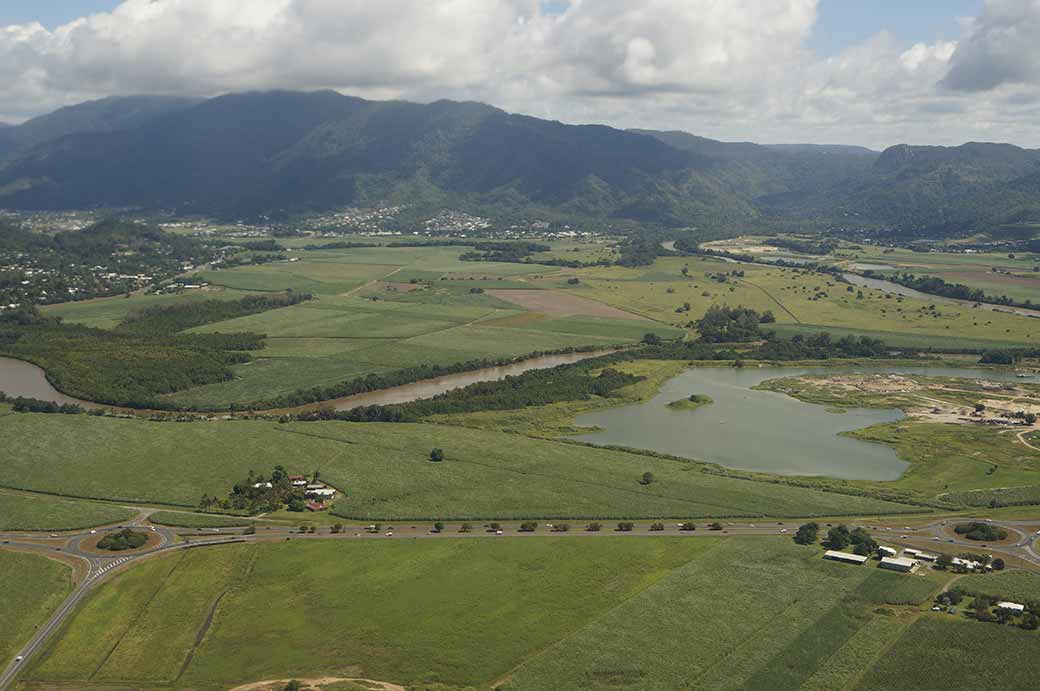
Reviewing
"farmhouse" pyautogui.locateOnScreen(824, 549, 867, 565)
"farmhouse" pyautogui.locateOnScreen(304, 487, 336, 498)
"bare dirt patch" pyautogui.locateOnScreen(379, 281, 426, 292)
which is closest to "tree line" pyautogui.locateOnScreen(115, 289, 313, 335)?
"bare dirt patch" pyautogui.locateOnScreen(379, 281, 426, 292)

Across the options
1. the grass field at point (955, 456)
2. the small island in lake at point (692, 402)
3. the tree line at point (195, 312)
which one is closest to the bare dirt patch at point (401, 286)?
the tree line at point (195, 312)

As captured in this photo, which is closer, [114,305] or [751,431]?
[751,431]

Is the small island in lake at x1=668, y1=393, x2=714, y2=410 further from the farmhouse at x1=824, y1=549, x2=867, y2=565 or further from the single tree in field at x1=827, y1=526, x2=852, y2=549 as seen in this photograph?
the farmhouse at x1=824, y1=549, x2=867, y2=565

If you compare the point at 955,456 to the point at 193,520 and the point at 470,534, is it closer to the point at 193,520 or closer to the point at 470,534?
the point at 470,534

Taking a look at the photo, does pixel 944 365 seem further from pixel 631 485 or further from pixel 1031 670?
pixel 1031 670

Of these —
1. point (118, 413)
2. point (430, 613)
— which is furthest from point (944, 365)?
point (118, 413)

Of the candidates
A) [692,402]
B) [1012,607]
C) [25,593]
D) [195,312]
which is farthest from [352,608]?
[195,312]
